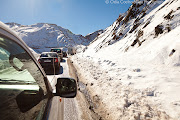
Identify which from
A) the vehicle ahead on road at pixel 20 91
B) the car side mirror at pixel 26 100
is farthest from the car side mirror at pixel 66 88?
the car side mirror at pixel 26 100

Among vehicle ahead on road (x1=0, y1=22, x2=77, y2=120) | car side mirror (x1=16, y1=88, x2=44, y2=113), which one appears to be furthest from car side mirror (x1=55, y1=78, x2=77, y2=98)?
car side mirror (x1=16, y1=88, x2=44, y2=113)

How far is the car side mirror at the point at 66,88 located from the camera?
1.62m

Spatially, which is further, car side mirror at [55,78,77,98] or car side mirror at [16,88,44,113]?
car side mirror at [55,78,77,98]

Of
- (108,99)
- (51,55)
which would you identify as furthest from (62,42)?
(108,99)

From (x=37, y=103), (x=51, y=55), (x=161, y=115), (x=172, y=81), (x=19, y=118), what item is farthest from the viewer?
(x=51, y=55)

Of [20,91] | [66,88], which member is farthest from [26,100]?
[66,88]

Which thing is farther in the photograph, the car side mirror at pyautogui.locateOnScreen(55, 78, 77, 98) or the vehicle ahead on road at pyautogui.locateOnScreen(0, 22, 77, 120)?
the car side mirror at pyautogui.locateOnScreen(55, 78, 77, 98)

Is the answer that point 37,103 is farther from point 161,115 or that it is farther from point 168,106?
point 168,106

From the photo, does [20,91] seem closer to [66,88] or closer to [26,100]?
[26,100]

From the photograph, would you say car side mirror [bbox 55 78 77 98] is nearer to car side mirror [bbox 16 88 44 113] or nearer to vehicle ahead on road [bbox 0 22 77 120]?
vehicle ahead on road [bbox 0 22 77 120]

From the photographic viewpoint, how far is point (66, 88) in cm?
165

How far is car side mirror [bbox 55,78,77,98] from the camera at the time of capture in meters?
1.62

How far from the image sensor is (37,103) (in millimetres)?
1247

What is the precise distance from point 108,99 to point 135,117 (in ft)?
3.76
